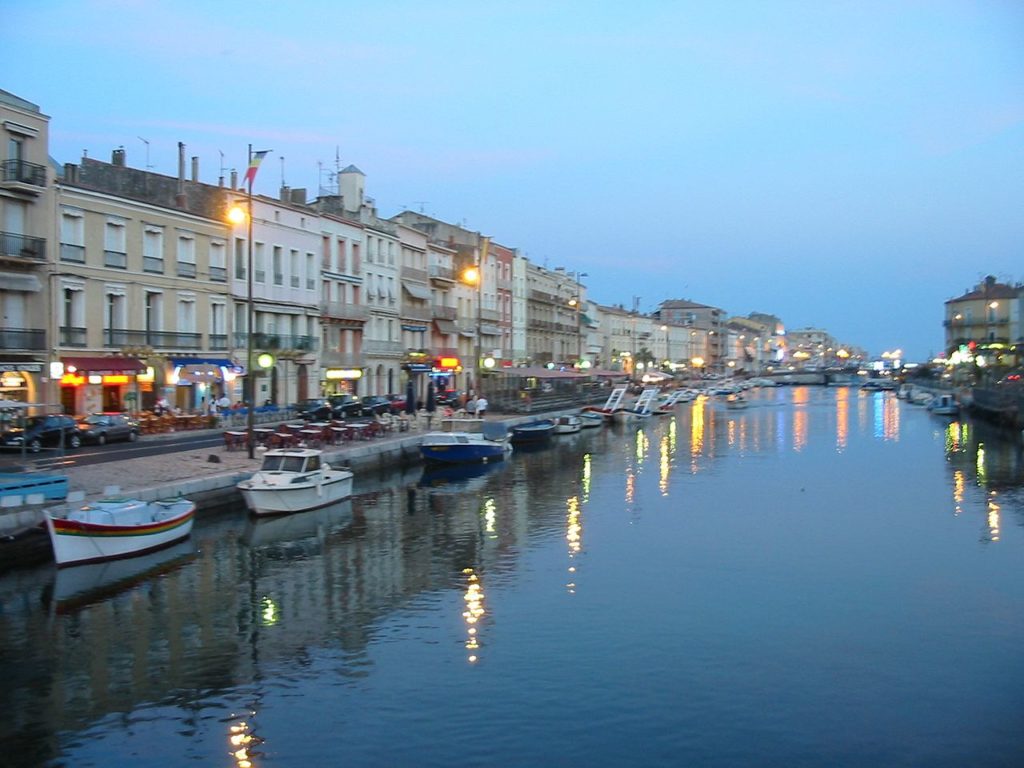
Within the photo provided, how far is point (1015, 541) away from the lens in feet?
96.9

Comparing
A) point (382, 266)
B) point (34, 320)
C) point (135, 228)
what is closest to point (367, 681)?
point (34, 320)

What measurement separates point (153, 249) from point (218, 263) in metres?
5.33

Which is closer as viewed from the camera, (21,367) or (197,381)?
(21,367)

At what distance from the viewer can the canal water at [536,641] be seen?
1478 centimetres

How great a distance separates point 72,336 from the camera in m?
43.6

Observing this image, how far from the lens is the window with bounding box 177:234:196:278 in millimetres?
50812

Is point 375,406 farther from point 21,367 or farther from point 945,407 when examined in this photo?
point 945,407

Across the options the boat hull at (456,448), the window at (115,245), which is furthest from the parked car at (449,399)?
the window at (115,245)

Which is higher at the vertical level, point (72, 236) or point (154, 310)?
point (72, 236)

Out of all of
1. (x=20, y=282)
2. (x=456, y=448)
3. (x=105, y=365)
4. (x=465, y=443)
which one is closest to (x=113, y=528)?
(x=20, y=282)

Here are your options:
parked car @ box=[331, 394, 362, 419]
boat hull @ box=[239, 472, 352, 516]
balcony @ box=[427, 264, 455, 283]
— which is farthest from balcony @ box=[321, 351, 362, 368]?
boat hull @ box=[239, 472, 352, 516]

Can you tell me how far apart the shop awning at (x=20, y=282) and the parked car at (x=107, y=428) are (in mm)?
5837

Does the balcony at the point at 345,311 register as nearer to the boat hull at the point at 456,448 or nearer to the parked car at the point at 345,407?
the parked car at the point at 345,407

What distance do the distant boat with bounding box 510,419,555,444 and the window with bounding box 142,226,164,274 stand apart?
74.0 feet
